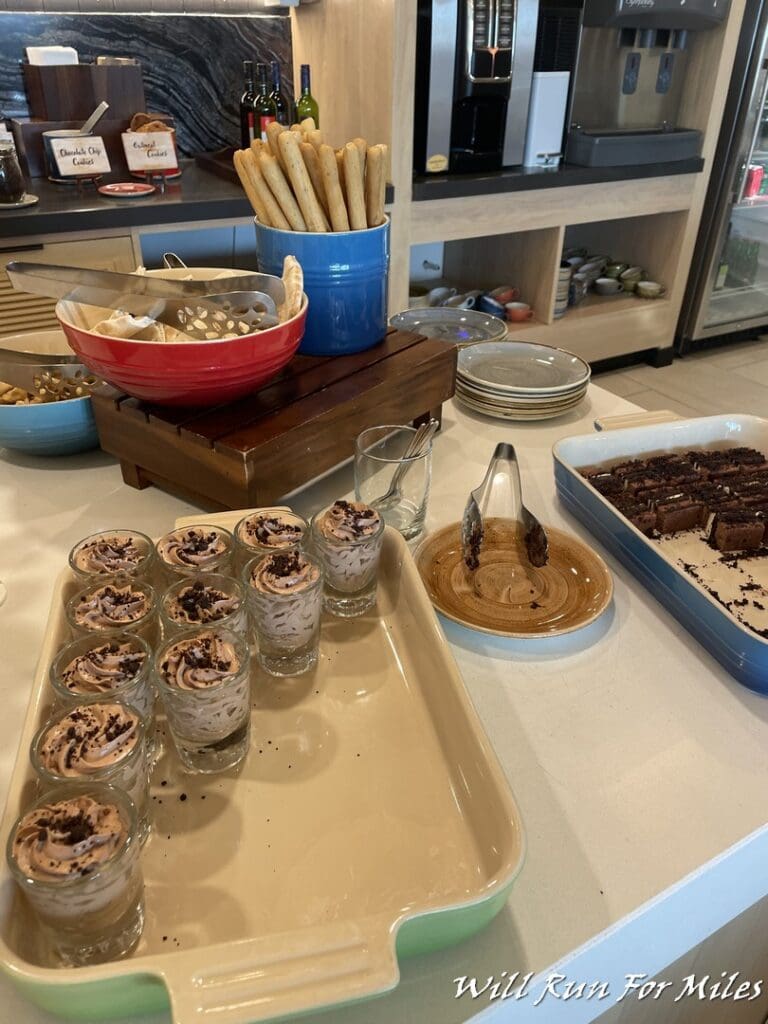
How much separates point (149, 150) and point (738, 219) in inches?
92.1

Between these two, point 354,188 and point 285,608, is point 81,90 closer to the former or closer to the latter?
point 354,188

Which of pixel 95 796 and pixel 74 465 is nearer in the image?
pixel 95 796

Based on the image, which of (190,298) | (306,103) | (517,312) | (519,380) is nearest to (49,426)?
(190,298)

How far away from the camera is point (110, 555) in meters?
0.70

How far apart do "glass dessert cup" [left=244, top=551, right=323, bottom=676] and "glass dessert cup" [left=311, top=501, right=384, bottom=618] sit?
0.04m

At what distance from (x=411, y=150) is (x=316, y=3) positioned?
0.60 meters

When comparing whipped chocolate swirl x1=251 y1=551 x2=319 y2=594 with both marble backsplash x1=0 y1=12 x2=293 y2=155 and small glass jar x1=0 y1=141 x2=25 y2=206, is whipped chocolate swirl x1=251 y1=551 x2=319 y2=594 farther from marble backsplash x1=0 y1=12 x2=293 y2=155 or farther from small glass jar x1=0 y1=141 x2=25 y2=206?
marble backsplash x1=0 y1=12 x2=293 y2=155

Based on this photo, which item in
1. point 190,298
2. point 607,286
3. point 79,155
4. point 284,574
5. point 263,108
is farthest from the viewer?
point 607,286

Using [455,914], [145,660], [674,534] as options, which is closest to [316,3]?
[674,534]

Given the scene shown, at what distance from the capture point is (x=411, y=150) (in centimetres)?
229

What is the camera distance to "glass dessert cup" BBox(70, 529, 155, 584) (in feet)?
2.23

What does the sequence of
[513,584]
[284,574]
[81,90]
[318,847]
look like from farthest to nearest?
[81,90] < [513,584] < [284,574] < [318,847]

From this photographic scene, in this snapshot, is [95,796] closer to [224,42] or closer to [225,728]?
[225,728]

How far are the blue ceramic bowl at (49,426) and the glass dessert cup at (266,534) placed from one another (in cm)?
36
